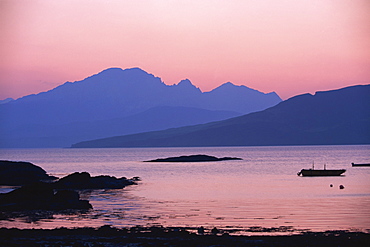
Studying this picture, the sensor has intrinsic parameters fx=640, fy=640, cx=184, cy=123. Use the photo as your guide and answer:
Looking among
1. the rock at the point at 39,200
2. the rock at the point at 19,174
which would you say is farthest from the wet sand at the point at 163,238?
the rock at the point at 19,174

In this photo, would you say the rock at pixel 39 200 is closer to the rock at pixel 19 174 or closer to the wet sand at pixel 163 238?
the wet sand at pixel 163 238

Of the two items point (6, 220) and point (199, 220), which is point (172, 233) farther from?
point (6, 220)

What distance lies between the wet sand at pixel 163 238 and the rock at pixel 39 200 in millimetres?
14143

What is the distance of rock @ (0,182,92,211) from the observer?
158 feet

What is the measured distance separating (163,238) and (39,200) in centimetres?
2062

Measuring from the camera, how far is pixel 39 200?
1941 inches

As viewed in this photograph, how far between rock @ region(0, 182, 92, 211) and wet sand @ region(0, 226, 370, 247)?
46.4 feet

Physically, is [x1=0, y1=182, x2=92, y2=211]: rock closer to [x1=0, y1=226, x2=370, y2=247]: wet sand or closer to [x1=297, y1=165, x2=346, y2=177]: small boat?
[x1=0, y1=226, x2=370, y2=247]: wet sand

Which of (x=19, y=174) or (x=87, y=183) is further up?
(x=19, y=174)

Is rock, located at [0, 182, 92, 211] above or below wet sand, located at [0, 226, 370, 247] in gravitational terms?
above

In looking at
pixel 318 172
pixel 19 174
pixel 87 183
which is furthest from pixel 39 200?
pixel 318 172

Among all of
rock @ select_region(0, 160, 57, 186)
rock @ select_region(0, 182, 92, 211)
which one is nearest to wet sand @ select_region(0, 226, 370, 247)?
rock @ select_region(0, 182, 92, 211)

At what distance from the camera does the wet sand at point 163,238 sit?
29531 millimetres

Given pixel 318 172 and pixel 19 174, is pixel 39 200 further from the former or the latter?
pixel 318 172
